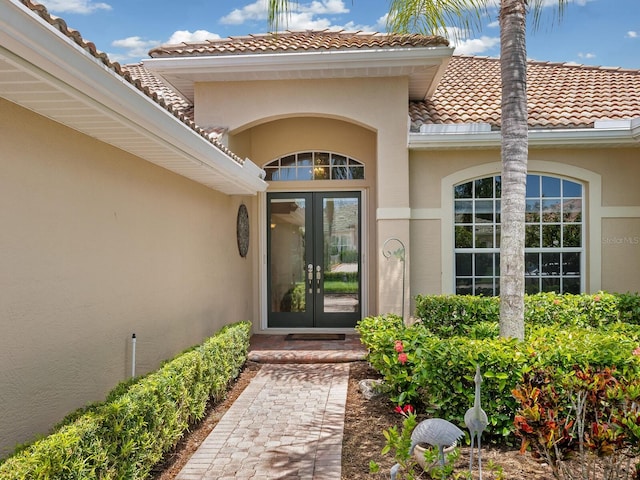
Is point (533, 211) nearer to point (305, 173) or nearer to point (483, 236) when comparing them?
point (483, 236)

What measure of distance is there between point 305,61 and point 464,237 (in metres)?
4.42

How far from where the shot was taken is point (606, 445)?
310 cm

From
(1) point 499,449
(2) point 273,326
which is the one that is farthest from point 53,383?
(2) point 273,326

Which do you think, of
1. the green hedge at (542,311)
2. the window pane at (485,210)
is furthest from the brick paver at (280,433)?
the window pane at (485,210)

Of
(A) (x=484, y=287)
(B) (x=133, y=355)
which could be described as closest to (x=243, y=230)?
(A) (x=484, y=287)

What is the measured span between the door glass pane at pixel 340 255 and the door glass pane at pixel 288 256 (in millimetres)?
493

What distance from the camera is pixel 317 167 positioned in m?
11.8

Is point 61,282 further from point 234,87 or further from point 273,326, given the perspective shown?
point 273,326

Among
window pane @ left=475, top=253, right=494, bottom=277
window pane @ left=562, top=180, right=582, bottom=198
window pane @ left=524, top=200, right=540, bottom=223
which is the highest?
window pane @ left=562, top=180, right=582, bottom=198

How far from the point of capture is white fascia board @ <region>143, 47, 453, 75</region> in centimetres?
917

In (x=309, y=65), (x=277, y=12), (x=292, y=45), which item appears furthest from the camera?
(x=292, y=45)

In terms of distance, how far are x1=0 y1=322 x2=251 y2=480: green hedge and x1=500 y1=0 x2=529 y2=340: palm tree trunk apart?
364 centimetres

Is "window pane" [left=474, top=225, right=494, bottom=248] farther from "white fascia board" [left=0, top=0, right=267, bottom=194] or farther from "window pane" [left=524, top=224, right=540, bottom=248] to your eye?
"white fascia board" [left=0, top=0, right=267, bottom=194]

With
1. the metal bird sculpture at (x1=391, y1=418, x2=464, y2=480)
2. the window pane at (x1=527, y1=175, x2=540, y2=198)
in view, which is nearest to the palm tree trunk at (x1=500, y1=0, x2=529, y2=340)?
the metal bird sculpture at (x1=391, y1=418, x2=464, y2=480)
